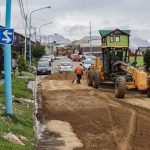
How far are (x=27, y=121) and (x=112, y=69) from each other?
1562 centimetres

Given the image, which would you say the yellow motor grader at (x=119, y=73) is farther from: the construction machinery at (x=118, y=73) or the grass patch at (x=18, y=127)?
the grass patch at (x=18, y=127)

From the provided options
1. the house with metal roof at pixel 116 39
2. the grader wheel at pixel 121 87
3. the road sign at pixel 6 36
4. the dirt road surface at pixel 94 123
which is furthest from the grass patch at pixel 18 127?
the house with metal roof at pixel 116 39

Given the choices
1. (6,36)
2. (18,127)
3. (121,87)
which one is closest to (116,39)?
(121,87)

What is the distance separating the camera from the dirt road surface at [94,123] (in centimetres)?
1463

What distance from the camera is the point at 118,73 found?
104 ft

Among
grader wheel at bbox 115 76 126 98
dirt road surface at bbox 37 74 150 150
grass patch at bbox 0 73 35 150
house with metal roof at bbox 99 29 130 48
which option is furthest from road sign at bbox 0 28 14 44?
house with metal roof at bbox 99 29 130 48

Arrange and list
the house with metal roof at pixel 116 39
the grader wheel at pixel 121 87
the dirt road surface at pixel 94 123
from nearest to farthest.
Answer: the dirt road surface at pixel 94 123 → the grader wheel at pixel 121 87 → the house with metal roof at pixel 116 39

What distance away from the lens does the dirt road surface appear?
1463 centimetres

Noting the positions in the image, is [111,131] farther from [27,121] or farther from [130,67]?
[130,67]

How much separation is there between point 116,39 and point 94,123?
15105 mm

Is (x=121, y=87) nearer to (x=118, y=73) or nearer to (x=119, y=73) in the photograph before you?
(x=119, y=73)

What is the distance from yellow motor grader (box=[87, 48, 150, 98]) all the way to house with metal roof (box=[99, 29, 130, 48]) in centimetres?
28

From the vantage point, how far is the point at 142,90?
2861 centimetres

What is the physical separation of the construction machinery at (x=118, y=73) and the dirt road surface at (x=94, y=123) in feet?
2.70
